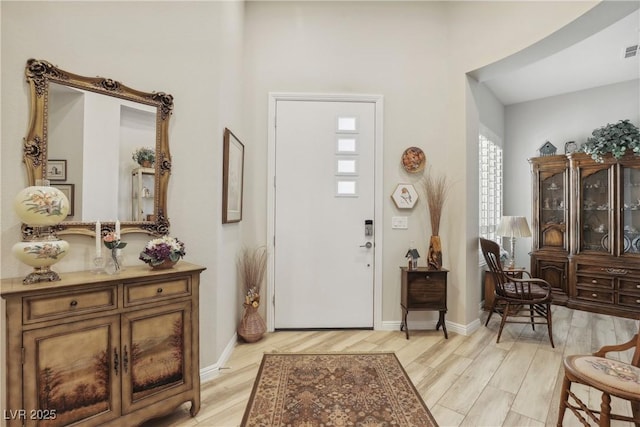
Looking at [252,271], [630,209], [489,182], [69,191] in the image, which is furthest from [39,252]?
[630,209]

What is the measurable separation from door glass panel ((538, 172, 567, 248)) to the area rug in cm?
311

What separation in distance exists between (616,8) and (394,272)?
273 centimetres

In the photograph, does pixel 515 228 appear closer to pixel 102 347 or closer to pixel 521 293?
pixel 521 293

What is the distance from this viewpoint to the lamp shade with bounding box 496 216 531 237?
3363 millimetres

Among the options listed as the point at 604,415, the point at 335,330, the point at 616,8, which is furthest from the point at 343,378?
the point at 616,8

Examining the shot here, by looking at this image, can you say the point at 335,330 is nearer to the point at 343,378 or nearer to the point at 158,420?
the point at 343,378

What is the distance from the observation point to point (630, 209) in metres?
3.57

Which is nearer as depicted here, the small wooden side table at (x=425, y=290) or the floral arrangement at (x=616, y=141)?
the small wooden side table at (x=425, y=290)

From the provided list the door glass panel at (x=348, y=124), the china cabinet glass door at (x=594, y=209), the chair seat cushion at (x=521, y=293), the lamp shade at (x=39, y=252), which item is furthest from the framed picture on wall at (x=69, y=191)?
the china cabinet glass door at (x=594, y=209)

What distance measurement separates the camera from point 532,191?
13.7 feet

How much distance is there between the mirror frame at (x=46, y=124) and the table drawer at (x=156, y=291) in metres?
0.45

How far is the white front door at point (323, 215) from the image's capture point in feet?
10.1

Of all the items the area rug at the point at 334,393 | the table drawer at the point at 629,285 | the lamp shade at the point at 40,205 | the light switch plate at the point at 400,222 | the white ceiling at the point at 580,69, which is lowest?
the area rug at the point at 334,393

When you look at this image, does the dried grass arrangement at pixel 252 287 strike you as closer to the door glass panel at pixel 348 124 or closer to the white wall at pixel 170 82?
the white wall at pixel 170 82
